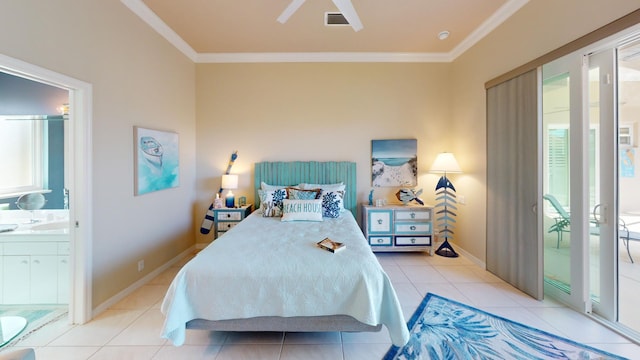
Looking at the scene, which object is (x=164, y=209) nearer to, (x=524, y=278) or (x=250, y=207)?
(x=250, y=207)

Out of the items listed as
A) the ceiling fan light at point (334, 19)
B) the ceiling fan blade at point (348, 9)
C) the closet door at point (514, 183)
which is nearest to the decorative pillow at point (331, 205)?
the closet door at point (514, 183)

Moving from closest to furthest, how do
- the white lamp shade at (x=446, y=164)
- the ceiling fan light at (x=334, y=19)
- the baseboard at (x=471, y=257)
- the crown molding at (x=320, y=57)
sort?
1. the ceiling fan light at (x=334, y=19)
2. the baseboard at (x=471, y=257)
3. the white lamp shade at (x=446, y=164)
4. the crown molding at (x=320, y=57)

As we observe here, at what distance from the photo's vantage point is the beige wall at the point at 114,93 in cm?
195

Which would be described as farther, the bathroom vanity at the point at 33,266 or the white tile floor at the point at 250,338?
the bathroom vanity at the point at 33,266

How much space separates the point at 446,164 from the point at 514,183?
0.98 metres

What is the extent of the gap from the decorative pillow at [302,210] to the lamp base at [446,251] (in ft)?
6.92

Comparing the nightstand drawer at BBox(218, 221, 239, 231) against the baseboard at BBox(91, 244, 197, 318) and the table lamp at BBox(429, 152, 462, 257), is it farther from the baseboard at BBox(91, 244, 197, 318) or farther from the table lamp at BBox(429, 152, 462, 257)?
the table lamp at BBox(429, 152, 462, 257)

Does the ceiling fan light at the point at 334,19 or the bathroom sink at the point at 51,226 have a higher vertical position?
the ceiling fan light at the point at 334,19

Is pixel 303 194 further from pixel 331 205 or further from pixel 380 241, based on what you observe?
pixel 380 241

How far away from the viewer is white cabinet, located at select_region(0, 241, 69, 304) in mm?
2371

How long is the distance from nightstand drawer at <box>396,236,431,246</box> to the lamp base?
31 cm

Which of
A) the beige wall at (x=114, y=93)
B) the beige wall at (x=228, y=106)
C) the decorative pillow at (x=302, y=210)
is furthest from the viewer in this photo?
the decorative pillow at (x=302, y=210)

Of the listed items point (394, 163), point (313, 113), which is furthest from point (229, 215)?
point (394, 163)

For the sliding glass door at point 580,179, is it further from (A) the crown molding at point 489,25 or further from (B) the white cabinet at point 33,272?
(B) the white cabinet at point 33,272
